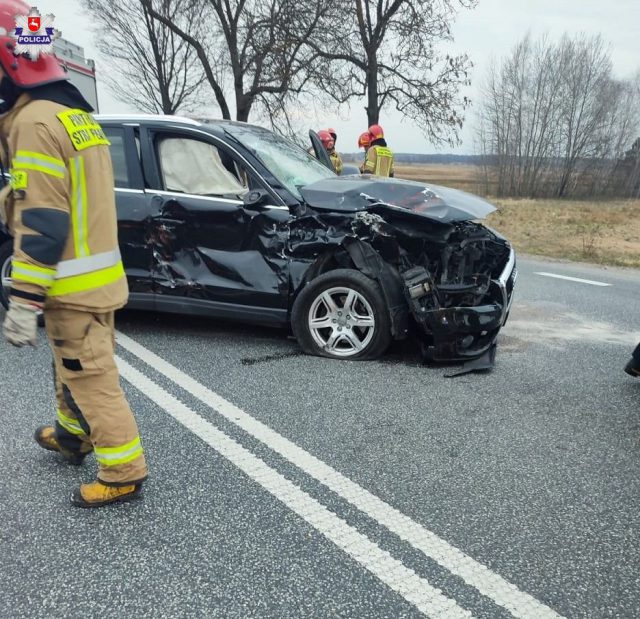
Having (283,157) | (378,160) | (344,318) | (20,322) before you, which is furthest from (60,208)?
(378,160)

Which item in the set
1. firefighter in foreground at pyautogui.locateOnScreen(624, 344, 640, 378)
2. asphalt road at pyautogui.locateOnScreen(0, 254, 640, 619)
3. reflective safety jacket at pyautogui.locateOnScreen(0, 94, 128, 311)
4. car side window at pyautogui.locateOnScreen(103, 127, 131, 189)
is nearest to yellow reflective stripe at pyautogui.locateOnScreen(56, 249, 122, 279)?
reflective safety jacket at pyautogui.locateOnScreen(0, 94, 128, 311)

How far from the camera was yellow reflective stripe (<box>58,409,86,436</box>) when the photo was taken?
2828mm

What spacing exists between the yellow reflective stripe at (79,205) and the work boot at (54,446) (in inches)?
41.3

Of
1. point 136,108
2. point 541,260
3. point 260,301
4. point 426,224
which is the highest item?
point 136,108

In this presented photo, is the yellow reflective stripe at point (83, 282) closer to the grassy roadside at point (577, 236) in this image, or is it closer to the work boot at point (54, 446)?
the work boot at point (54, 446)

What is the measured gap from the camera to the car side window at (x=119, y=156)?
4973 mm

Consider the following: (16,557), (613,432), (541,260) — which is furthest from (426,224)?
(541,260)

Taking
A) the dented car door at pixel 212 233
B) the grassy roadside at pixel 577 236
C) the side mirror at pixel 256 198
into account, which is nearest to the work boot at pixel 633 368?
the dented car door at pixel 212 233

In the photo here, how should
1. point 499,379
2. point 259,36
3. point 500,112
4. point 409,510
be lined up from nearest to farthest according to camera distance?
1. point 409,510
2. point 499,379
3. point 259,36
4. point 500,112

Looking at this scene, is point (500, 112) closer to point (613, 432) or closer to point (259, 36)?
point (259, 36)

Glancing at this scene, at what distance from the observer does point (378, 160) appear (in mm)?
8555

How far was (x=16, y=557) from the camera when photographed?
227 centimetres

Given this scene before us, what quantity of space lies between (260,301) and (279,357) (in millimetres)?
458

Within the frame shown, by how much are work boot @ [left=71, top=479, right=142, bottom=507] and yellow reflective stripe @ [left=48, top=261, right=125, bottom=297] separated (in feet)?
2.74
